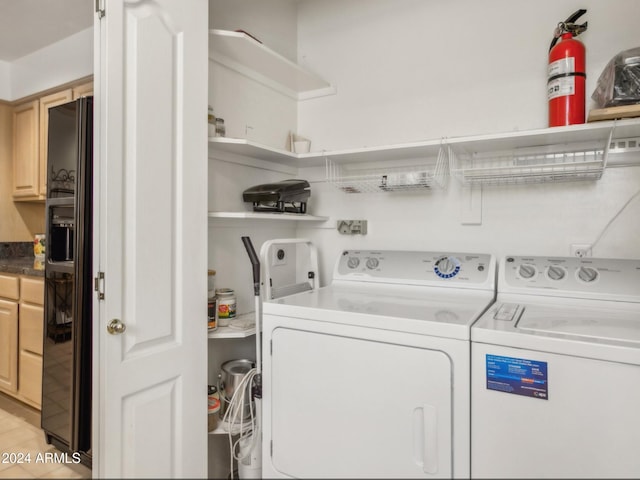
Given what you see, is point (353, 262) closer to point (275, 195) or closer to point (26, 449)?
point (275, 195)

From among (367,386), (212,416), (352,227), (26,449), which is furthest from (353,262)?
(26,449)

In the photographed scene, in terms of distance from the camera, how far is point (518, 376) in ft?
3.77

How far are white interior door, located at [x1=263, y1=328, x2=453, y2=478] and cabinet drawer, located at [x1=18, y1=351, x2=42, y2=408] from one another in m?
1.84

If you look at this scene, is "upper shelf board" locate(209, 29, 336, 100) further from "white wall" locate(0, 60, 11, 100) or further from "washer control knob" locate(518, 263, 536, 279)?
"white wall" locate(0, 60, 11, 100)

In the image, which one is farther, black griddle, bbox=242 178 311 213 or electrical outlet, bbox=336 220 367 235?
electrical outlet, bbox=336 220 367 235

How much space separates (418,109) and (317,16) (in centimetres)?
89

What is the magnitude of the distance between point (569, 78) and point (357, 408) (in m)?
1.48

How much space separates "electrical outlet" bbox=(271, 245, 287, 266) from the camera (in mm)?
2204

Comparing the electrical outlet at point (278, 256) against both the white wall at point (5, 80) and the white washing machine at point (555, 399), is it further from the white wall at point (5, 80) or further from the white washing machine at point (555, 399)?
the white wall at point (5, 80)

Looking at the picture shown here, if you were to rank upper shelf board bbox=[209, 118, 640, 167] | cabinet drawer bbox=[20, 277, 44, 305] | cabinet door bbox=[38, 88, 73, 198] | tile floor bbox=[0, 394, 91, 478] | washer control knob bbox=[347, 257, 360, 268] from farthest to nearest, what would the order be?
cabinet door bbox=[38, 88, 73, 198] → cabinet drawer bbox=[20, 277, 44, 305] → washer control knob bbox=[347, 257, 360, 268] → upper shelf board bbox=[209, 118, 640, 167] → tile floor bbox=[0, 394, 91, 478]

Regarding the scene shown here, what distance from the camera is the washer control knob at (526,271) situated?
5.53ft

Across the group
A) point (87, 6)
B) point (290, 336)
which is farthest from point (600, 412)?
point (87, 6)

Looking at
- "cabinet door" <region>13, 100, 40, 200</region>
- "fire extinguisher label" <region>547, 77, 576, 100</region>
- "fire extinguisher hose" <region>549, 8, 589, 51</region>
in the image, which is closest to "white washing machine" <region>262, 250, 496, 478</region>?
"fire extinguisher label" <region>547, 77, 576, 100</region>

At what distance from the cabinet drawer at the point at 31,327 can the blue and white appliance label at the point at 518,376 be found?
2541 mm
